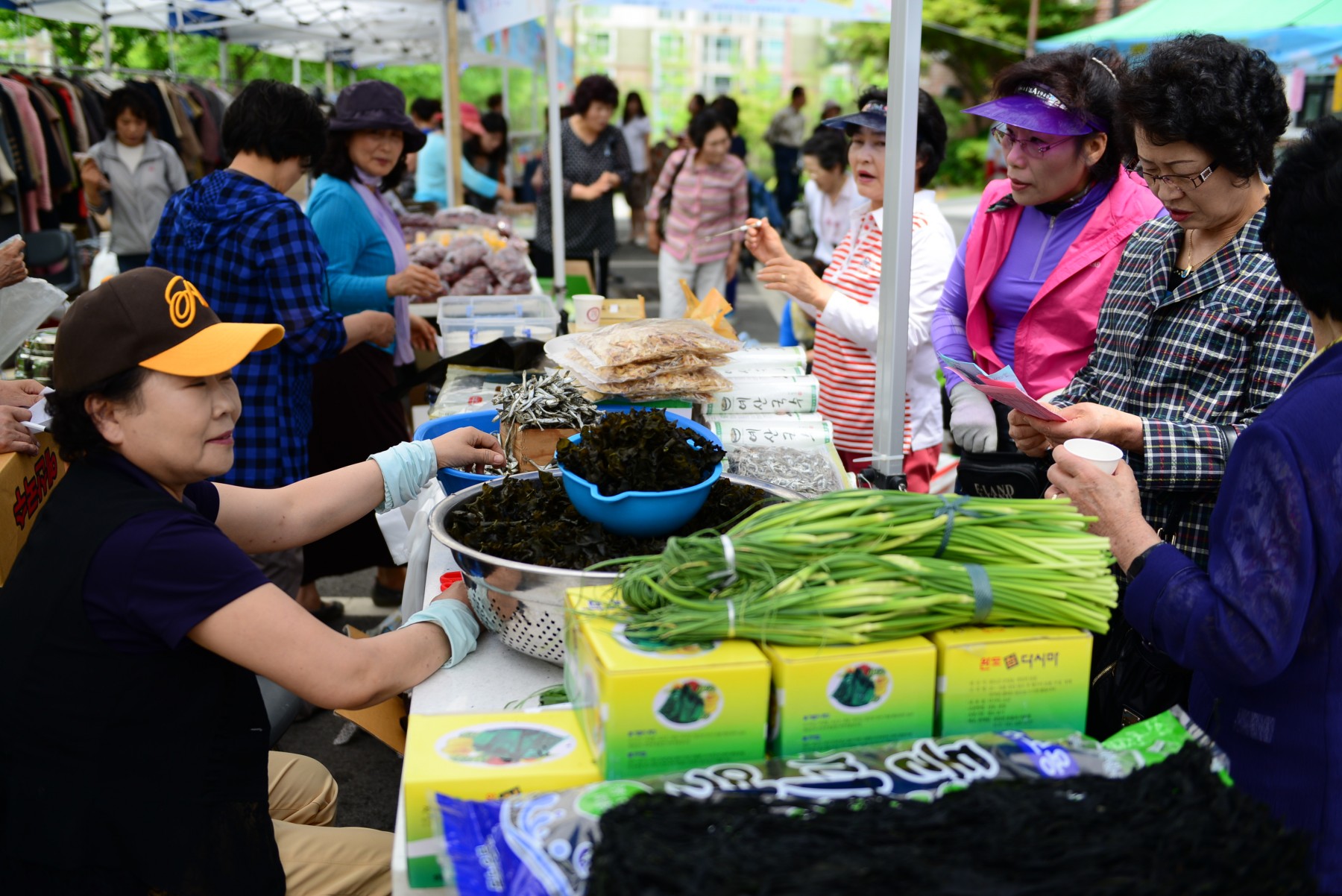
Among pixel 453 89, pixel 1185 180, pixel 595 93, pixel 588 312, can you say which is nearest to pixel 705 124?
pixel 595 93

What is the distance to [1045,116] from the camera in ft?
9.25

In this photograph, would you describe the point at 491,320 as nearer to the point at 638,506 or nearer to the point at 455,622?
the point at 455,622

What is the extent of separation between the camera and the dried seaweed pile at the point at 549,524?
182 centimetres

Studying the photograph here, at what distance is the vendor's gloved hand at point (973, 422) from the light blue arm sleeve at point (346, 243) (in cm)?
245

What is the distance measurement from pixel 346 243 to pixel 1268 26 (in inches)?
343

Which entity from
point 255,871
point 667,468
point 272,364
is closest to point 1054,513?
point 667,468

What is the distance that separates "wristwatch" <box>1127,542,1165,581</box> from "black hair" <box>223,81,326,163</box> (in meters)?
3.04

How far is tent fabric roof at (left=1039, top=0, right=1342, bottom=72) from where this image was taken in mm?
8898

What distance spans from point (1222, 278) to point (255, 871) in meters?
2.20

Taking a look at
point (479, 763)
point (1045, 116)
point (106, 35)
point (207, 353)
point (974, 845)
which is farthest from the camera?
point (106, 35)

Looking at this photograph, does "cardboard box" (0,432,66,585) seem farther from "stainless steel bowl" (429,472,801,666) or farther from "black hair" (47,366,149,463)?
"stainless steel bowl" (429,472,801,666)

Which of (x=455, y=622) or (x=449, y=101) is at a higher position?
(x=449, y=101)

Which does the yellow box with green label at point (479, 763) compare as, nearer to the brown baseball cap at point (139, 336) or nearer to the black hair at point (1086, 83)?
the brown baseball cap at point (139, 336)

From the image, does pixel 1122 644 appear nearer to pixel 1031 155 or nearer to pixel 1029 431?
pixel 1029 431
